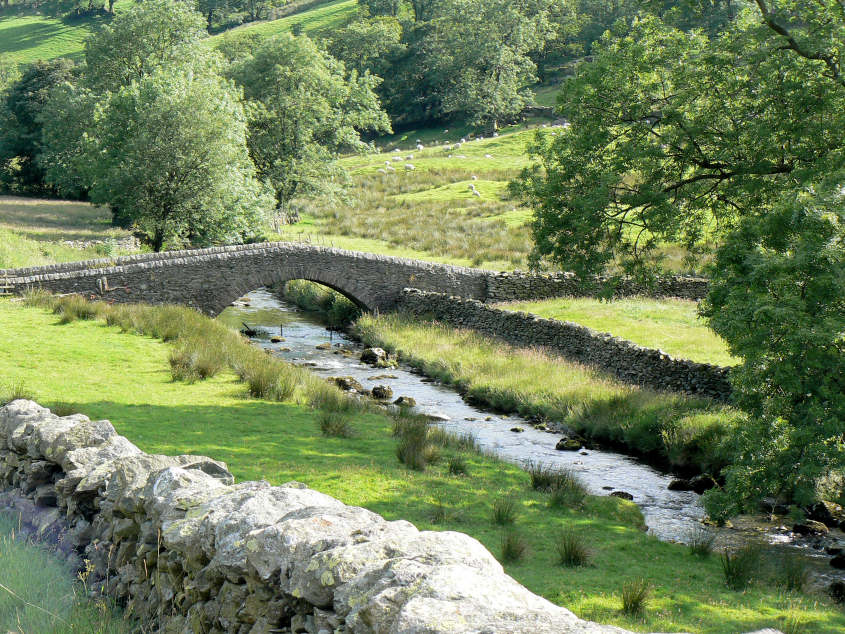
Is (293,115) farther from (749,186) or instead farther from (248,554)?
(248,554)

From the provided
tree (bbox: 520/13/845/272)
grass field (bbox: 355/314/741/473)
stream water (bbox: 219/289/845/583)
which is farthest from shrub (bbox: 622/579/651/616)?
tree (bbox: 520/13/845/272)

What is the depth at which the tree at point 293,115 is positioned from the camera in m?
41.2

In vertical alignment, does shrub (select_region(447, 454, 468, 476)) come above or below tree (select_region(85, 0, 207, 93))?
below

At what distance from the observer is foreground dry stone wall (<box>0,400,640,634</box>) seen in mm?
3338

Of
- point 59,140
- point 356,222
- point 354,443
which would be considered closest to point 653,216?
point 354,443

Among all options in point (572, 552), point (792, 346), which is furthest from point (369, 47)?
point (572, 552)

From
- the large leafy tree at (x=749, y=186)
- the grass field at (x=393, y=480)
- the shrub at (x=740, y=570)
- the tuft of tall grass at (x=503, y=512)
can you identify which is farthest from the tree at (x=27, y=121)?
the shrub at (x=740, y=570)

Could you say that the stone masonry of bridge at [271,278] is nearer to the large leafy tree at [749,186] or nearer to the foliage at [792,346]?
the large leafy tree at [749,186]

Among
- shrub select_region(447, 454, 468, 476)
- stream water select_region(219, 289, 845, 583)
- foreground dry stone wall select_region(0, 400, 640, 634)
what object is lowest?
stream water select_region(219, 289, 845, 583)

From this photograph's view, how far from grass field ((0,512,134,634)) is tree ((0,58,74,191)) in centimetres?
5913

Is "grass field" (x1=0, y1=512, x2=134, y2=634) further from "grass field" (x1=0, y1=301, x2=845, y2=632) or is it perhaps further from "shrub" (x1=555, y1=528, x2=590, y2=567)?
"shrub" (x1=555, y1=528, x2=590, y2=567)

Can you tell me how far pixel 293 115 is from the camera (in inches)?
1624

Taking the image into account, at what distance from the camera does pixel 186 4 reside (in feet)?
148

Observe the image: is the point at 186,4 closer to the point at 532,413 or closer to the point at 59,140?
the point at 59,140
